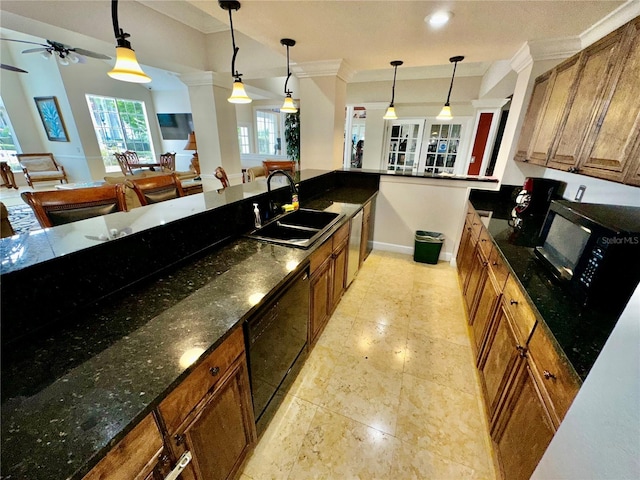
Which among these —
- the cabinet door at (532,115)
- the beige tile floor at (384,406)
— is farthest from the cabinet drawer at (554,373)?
the cabinet door at (532,115)

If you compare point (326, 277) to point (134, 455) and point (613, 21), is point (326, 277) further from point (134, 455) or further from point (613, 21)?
point (613, 21)

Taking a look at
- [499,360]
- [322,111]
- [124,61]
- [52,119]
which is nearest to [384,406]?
[499,360]

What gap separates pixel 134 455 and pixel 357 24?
8.44 feet

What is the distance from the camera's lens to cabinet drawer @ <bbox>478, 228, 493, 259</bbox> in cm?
180

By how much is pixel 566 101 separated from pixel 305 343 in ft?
7.72

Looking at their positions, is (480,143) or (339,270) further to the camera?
(480,143)

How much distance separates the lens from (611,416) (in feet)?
1.59

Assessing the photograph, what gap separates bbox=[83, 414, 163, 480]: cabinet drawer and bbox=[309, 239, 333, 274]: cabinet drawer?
39.0 inches

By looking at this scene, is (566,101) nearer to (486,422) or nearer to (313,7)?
(313,7)

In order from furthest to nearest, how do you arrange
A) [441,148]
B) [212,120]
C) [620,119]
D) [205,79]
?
[441,148], [212,120], [205,79], [620,119]

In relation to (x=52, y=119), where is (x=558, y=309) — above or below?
below

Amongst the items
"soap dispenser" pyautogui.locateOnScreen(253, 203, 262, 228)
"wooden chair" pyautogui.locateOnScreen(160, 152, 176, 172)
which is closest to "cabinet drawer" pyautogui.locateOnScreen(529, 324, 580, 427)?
"soap dispenser" pyautogui.locateOnScreen(253, 203, 262, 228)

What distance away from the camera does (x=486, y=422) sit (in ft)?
4.71

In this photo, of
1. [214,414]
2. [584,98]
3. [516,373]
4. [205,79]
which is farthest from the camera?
[205,79]
